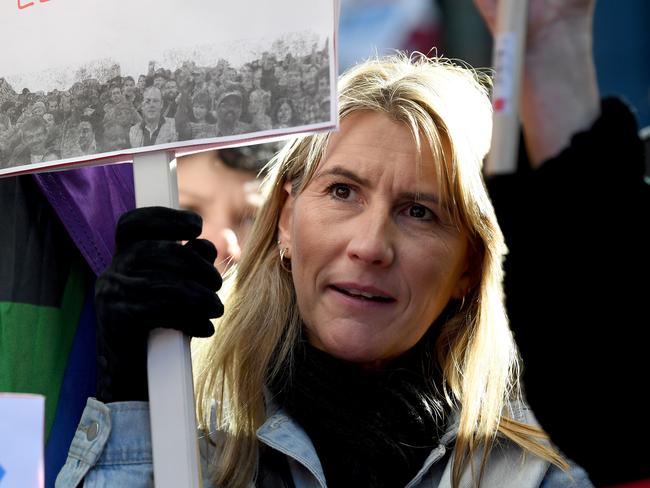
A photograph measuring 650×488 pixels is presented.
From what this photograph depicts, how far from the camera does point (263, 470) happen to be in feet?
6.01

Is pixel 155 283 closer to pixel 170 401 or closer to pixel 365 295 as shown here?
pixel 170 401

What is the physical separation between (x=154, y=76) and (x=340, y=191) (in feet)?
1.74

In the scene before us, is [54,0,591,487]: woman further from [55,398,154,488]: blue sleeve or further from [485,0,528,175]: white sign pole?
[485,0,528,175]: white sign pole

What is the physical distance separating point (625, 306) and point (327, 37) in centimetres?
54

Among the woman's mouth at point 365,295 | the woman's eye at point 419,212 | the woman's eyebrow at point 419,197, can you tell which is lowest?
the woman's mouth at point 365,295

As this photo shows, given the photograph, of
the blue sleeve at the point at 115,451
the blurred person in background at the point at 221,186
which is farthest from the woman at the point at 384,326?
the blurred person in background at the point at 221,186

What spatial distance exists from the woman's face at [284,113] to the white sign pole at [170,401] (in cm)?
19

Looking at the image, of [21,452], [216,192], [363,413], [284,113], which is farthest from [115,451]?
[216,192]

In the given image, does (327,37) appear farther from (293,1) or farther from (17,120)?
(17,120)

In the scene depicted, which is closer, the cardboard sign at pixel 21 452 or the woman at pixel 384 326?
the cardboard sign at pixel 21 452

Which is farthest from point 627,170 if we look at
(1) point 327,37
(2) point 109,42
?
(2) point 109,42

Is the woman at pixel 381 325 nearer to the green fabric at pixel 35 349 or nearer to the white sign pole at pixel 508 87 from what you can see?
the green fabric at pixel 35 349

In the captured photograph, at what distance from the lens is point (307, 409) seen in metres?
1.85

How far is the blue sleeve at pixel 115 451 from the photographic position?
5.13ft
